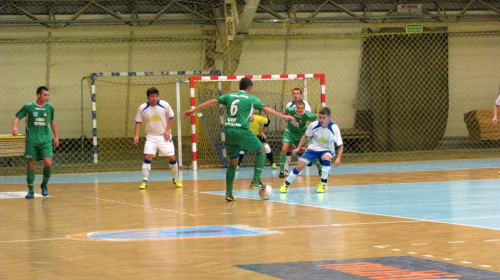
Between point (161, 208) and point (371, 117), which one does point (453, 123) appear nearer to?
point (371, 117)

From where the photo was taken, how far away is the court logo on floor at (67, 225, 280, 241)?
9.24m

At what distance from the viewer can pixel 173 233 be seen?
955cm

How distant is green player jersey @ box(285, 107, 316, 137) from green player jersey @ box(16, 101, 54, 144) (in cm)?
576

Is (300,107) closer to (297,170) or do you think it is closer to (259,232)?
(297,170)

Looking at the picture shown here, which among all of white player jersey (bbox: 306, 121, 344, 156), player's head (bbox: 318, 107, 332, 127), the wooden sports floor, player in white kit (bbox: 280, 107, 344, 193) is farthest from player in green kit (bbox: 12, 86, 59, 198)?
player's head (bbox: 318, 107, 332, 127)

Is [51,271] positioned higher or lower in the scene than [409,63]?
lower

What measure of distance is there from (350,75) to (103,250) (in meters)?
22.1

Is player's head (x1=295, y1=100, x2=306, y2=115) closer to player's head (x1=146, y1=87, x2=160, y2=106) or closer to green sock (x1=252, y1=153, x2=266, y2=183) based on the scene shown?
player's head (x1=146, y1=87, x2=160, y2=106)

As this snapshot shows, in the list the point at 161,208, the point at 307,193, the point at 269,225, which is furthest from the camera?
the point at 307,193

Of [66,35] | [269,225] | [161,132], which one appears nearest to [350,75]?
[66,35]

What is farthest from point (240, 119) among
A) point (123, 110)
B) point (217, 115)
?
point (123, 110)

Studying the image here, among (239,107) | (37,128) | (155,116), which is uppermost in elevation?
(239,107)

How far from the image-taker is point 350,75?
29.5 meters

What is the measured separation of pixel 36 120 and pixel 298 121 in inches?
240
